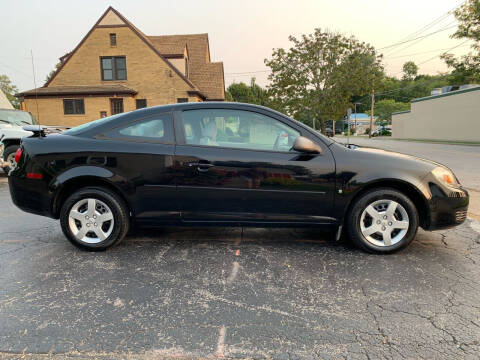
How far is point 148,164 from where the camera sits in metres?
3.40

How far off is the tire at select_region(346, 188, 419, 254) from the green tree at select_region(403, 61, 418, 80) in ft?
381

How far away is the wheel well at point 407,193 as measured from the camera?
3.38 metres

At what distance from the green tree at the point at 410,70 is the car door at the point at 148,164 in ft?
384

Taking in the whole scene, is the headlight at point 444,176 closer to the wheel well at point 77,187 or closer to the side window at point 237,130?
the side window at point 237,130

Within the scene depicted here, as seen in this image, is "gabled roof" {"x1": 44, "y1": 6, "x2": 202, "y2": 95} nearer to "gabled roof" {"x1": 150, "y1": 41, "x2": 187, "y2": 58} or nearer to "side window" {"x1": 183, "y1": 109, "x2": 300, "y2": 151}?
"gabled roof" {"x1": 150, "y1": 41, "x2": 187, "y2": 58}

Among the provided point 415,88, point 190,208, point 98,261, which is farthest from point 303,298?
point 415,88

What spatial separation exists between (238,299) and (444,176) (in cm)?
259

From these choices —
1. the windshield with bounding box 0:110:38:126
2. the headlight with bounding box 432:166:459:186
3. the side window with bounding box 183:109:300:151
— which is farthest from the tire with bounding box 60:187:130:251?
the windshield with bounding box 0:110:38:126

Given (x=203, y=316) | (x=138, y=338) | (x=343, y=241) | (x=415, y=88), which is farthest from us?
(x=415, y=88)

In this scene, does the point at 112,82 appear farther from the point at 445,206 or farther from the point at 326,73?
the point at 445,206

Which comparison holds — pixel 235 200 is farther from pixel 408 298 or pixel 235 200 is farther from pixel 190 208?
pixel 408 298

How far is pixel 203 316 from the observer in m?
2.35

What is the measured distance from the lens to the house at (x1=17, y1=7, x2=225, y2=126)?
24.4 meters

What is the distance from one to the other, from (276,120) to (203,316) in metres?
2.12
